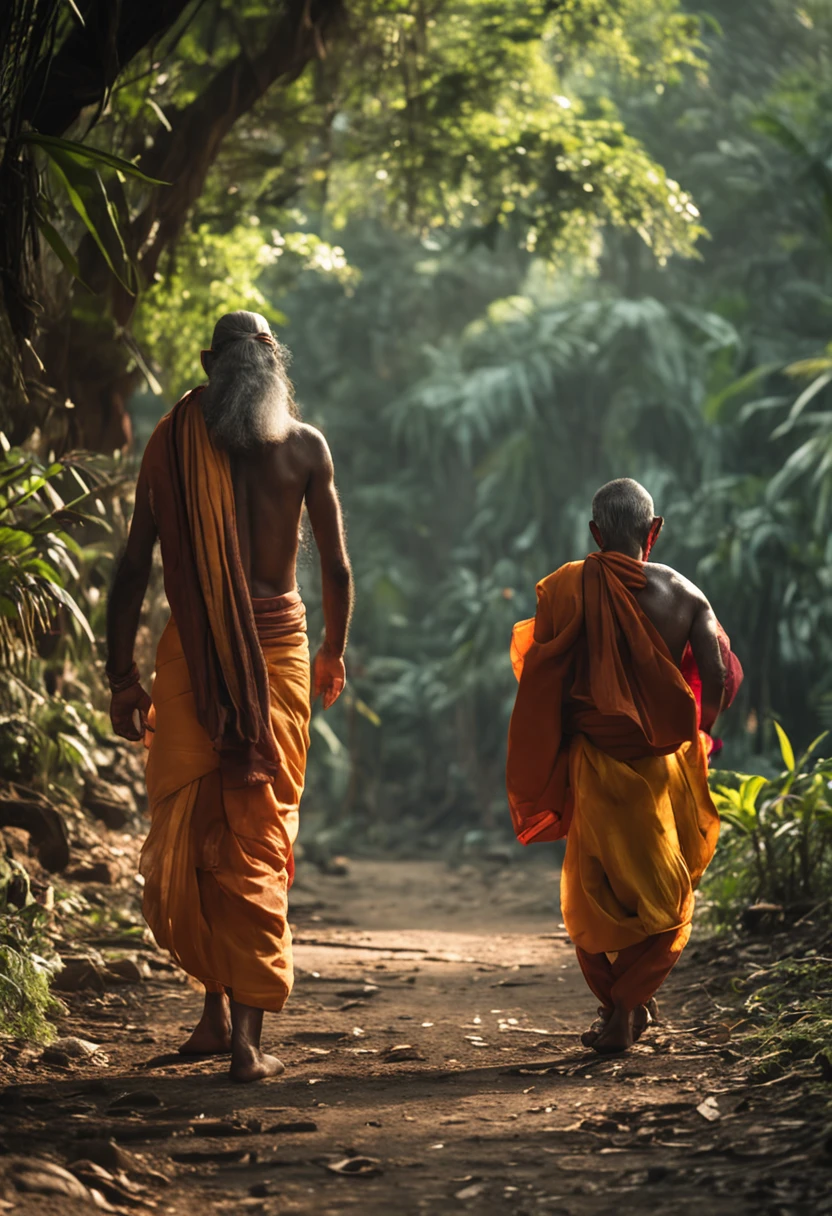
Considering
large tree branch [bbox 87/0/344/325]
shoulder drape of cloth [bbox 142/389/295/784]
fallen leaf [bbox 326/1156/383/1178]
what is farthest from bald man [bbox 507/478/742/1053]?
large tree branch [bbox 87/0/344/325]

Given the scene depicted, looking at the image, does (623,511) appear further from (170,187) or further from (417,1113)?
(170,187)

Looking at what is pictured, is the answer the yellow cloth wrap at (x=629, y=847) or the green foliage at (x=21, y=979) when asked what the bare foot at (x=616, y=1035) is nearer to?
the yellow cloth wrap at (x=629, y=847)

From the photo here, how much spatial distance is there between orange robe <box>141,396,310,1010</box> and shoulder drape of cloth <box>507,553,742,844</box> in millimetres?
843

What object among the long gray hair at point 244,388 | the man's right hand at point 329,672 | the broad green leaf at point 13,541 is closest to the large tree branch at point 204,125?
the broad green leaf at point 13,541

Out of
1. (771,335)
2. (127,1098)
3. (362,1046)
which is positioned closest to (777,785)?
(362,1046)

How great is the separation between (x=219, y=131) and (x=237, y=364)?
3.76 metres

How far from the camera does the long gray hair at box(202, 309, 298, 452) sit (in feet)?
14.3

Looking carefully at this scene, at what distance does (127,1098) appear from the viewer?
3.69 metres

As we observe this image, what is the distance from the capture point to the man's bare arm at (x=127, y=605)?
445 centimetres

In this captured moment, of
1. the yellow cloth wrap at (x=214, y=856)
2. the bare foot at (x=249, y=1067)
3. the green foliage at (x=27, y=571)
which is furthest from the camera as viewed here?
the green foliage at (x=27, y=571)

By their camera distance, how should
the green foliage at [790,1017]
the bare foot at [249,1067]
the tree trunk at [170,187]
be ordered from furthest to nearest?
the tree trunk at [170,187], the bare foot at [249,1067], the green foliage at [790,1017]

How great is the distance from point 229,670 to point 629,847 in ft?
4.67

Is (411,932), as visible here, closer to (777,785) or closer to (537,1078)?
(777,785)

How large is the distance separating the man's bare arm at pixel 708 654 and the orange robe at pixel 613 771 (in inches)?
3.9
